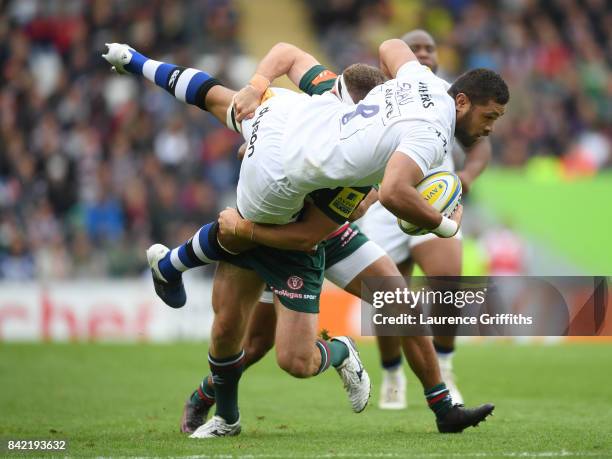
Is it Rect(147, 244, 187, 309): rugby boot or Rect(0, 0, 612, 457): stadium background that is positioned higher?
Rect(0, 0, 612, 457): stadium background

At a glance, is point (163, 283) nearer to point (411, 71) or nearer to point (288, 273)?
point (288, 273)

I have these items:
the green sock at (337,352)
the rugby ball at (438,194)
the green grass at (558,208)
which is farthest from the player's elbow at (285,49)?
the green grass at (558,208)

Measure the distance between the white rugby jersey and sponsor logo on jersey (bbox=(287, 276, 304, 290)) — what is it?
0.75 metres

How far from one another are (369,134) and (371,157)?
139 millimetres

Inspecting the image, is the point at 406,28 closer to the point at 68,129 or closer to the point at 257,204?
the point at 68,129

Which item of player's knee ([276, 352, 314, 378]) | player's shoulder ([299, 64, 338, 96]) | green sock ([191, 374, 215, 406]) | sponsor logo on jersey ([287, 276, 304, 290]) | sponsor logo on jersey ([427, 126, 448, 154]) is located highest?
player's shoulder ([299, 64, 338, 96])

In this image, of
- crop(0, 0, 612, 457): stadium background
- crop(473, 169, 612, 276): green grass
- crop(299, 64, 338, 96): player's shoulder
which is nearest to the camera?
crop(299, 64, 338, 96): player's shoulder

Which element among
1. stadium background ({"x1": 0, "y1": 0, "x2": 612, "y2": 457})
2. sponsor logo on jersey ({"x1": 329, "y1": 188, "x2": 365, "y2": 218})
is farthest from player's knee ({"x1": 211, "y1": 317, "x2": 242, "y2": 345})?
stadium background ({"x1": 0, "y1": 0, "x2": 612, "y2": 457})

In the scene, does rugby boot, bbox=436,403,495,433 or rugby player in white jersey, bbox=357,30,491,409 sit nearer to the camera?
rugby boot, bbox=436,403,495,433

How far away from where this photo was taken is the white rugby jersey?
6.52 m

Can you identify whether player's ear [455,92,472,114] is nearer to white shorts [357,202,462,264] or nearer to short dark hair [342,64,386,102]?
short dark hair [342,64,386,102]

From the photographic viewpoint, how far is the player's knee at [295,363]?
7234 mm

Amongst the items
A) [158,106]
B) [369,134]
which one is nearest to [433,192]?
[369,134]

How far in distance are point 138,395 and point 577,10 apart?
1691cm
